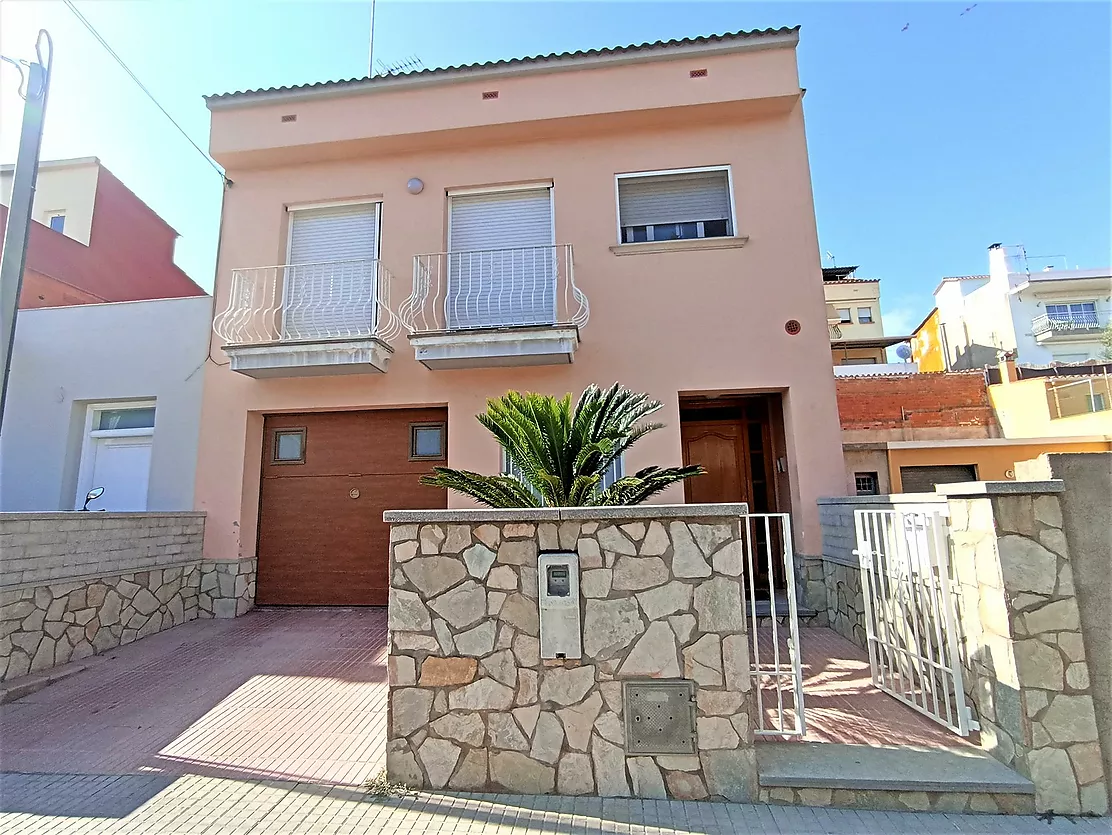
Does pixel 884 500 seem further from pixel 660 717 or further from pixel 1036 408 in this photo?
pixel 1036 408

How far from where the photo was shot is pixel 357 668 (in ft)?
17.6

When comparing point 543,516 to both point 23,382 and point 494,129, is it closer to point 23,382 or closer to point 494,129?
point 494,129

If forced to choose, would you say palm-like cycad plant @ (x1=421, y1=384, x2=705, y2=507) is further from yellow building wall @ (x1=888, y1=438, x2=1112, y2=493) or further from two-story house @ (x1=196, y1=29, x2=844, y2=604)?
yellow building wall @ (x1=888, y1=438, x2=1112, y2=493)

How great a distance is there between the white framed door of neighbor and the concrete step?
901 cm

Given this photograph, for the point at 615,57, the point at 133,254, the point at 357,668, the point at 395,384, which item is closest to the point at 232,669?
the point at 357,668

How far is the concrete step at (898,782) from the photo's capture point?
3.05 metres

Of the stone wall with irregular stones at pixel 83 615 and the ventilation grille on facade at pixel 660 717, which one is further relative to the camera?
the stone wall with irregular stones at pixel 83 615

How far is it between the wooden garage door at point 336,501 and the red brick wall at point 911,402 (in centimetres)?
920

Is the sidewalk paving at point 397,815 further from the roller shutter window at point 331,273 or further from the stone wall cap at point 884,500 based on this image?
the roller shutter window at point 331,273

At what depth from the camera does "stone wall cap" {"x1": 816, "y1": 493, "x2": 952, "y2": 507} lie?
412 centimetres

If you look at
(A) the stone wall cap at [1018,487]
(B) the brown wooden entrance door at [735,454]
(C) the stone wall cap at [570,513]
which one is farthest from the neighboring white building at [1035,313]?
(C) the stone wall cap at [570,513]

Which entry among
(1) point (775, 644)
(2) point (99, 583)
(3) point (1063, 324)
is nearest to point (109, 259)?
(2) point (99, 583)

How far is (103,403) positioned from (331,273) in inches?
162

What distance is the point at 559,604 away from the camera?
135 inches
